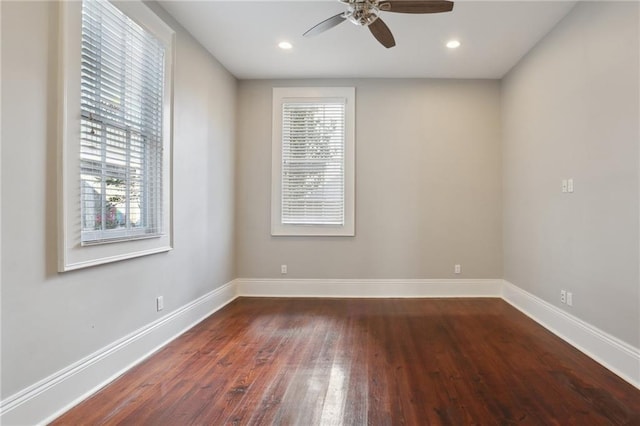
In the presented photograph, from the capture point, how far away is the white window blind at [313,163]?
4242mm

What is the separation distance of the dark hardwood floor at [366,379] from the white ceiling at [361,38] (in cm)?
285

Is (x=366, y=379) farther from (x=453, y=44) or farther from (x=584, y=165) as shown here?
(x=453, y=44)

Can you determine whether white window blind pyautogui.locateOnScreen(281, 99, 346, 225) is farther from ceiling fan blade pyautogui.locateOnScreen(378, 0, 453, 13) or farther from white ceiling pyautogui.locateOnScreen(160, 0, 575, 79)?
ceiling fan blade pyautogui.locateOnScreen(378, 0, 453, 13)

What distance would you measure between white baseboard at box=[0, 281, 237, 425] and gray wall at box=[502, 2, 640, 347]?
348 cm

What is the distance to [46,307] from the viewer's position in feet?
5.72

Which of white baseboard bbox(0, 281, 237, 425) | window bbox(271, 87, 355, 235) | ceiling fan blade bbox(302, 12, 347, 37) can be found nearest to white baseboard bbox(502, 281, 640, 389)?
window bbox(271, 87, 355, 235)

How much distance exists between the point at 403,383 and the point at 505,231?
9.37ft

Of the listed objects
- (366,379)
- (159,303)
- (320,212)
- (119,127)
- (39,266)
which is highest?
(119,127)

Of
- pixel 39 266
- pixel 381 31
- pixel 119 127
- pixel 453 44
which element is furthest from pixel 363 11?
pixel 39 266

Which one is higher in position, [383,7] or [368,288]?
[383,7]

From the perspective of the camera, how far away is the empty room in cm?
178

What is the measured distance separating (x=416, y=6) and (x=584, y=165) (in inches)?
74.2

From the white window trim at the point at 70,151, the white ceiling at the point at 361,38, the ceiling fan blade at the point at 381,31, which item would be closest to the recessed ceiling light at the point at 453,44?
the white ceiling at the point at 361,38

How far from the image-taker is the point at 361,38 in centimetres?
321
